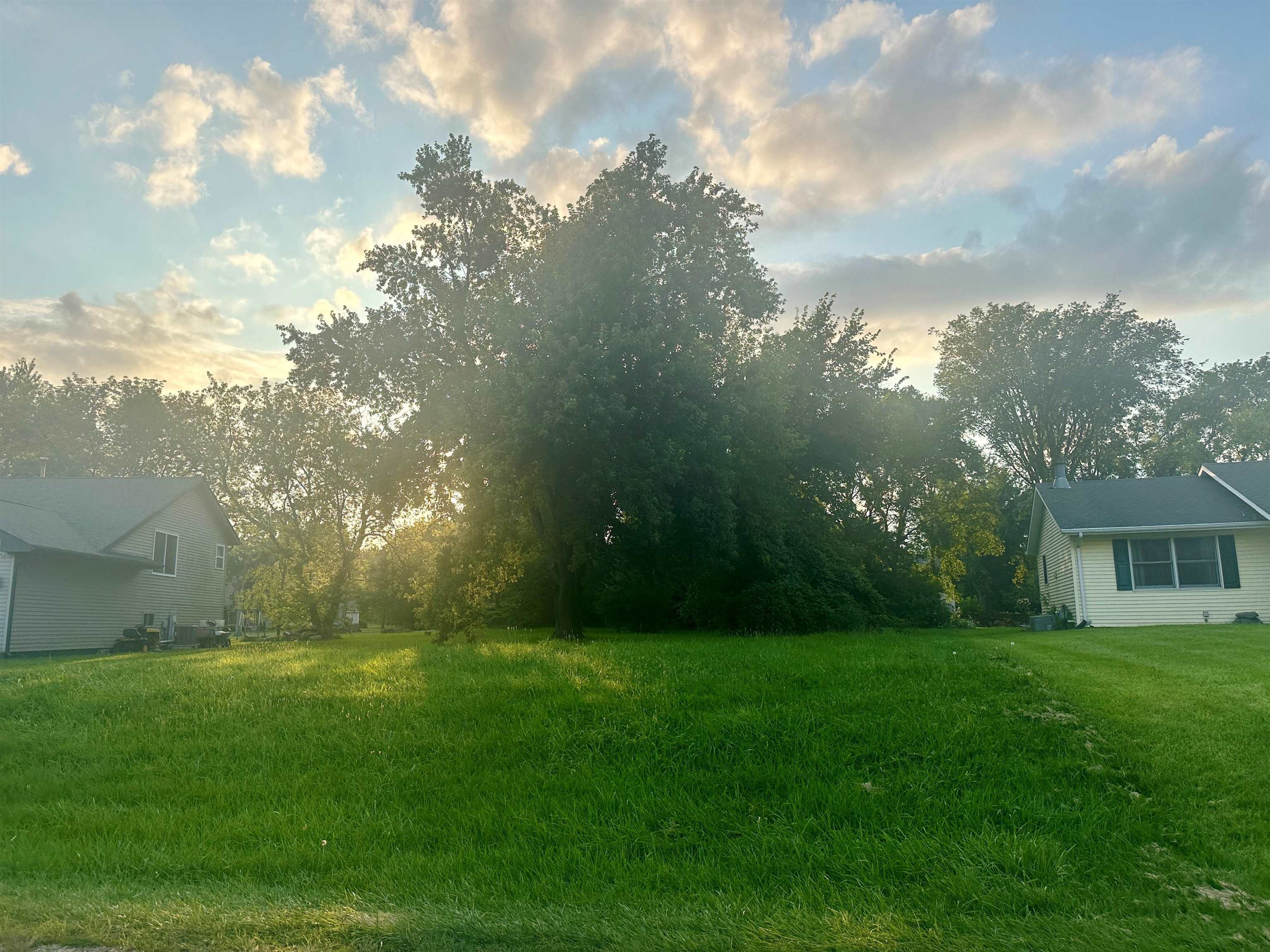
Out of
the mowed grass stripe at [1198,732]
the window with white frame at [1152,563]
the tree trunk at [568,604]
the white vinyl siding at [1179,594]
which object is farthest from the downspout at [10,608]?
the window with white frame at [1152,563]

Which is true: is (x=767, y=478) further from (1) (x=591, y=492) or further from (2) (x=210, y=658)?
(2) (x=210, y=658)

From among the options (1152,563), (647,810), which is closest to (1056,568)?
(1152,563)

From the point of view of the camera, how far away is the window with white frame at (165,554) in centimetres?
2577

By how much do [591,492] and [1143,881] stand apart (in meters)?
12.5

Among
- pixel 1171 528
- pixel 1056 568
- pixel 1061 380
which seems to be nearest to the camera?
pixel 1171 528

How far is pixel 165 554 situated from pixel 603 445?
59.7 feet

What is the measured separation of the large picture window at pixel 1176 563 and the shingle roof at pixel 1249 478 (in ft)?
5.01

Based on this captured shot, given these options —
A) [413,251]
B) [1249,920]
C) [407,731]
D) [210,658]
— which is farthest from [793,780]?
[413,251]

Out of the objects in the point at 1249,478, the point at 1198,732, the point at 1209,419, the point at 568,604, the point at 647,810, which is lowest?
the point at 647,810

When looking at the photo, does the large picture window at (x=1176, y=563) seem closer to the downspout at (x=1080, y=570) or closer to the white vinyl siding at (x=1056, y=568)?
the downspout at (x=1080, y=570)

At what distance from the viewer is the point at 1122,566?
2219 cm

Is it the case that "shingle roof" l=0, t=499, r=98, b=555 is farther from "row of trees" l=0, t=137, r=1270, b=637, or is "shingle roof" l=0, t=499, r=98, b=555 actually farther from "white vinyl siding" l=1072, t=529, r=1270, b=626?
"white vinyl siding" l=1072, t=529, r=1270, b=626

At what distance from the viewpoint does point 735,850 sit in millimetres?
5492

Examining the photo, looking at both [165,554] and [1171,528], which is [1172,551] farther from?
[165,554]
